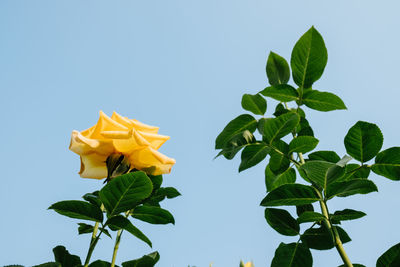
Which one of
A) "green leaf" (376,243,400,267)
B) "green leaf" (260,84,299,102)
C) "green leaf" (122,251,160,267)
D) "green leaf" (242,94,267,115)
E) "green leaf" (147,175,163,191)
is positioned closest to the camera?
"green leaf" (376,243,400,267)

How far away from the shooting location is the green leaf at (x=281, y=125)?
0.95 meters

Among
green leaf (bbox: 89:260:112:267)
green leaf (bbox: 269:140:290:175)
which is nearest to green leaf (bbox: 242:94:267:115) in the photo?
green leaf (bbox: 269:140:290:175)

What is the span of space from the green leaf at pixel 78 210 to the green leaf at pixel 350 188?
0.55 m

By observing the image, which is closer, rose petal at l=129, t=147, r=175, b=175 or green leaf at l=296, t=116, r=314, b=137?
rose petal at l=129, t=147, r=175, b=175

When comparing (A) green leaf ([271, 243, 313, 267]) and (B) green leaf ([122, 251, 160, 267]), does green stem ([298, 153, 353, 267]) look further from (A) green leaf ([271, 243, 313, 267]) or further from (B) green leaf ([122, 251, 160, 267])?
(B) green leaf ([122, 251, 160, 267])

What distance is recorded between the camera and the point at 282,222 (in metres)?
0.96

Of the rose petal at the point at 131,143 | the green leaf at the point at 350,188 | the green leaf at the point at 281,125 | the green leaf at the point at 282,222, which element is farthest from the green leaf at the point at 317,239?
the rose petal at the point at 131,143

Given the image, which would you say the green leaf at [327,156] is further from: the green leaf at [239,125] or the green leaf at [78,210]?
the green leaf at [78,210]

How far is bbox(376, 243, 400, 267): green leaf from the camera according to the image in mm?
757

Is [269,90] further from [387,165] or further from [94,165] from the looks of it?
[94,165]

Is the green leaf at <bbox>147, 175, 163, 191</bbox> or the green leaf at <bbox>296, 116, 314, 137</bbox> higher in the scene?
the green leaf at <bbox>296, 116, 314, 137</bbox>

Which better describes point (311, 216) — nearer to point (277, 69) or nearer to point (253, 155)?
point (253, 155)

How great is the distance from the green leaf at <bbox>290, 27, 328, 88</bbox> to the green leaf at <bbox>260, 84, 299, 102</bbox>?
45 mm

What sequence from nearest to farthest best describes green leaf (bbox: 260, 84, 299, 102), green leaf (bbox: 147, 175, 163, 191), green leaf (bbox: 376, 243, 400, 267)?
green leaf (bbox: 376, 243, 400, 267) → green leaf (bbox: 147, 175, 163, 191) → green leaf (bbox: 260, 84, 299, 102)
